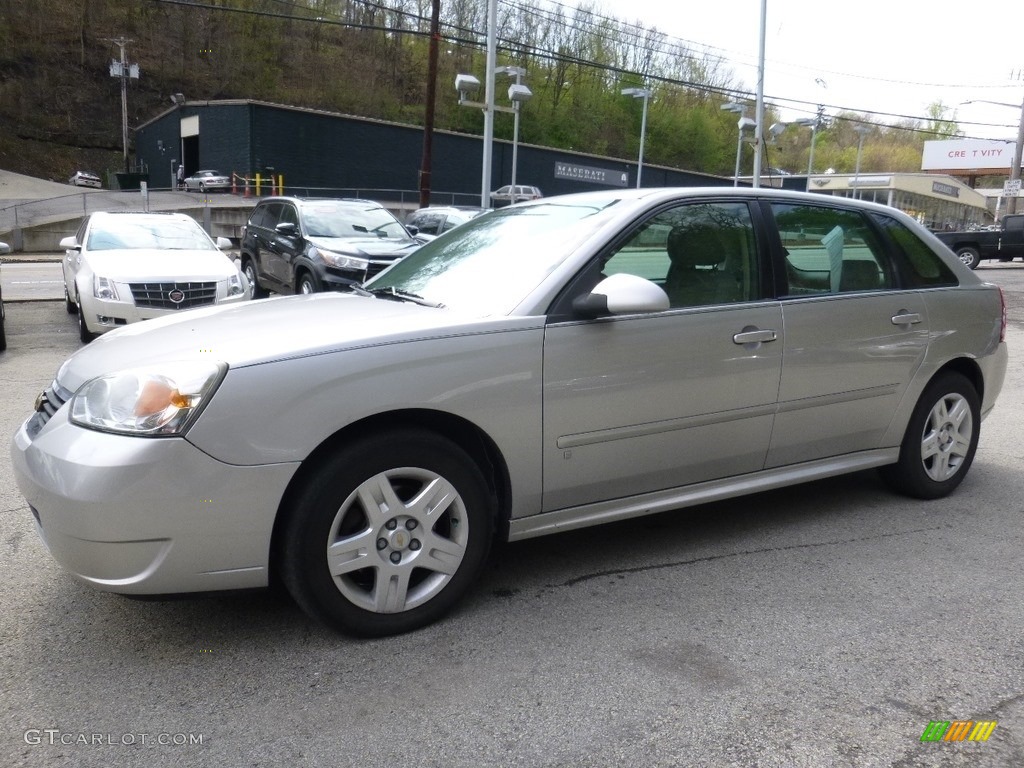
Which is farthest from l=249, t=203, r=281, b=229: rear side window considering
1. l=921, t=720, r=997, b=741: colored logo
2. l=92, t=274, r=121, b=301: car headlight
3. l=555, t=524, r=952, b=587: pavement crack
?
l=921, t=720, r=997, b=741: colored logo

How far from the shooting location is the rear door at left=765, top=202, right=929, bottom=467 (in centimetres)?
400

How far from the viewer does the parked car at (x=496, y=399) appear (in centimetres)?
273

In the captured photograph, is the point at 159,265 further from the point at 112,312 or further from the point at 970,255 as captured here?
the point at 970,255

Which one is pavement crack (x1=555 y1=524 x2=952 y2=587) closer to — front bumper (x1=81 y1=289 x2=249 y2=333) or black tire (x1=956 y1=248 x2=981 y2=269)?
front bumper (x1=81 y1=289 x2=249 y2=333)

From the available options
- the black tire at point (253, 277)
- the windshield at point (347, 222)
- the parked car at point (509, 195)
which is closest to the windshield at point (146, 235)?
the windshield at point (347, 222)

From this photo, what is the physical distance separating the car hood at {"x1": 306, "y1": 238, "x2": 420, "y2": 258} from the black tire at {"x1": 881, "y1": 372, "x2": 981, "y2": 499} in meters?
7.42

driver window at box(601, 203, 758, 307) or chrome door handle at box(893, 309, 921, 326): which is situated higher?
driver window at box(601, 203, 758, 307)

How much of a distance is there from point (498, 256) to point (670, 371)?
888 millimetres

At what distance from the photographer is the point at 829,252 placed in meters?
4.26

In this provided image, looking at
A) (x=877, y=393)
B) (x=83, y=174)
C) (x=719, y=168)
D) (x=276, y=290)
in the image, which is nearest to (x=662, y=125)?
(x=719, y=168)

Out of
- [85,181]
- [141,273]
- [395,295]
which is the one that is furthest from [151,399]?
[85,181]

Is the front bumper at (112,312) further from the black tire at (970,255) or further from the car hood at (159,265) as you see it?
the black tire at (970,255)

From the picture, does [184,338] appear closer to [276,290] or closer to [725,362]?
[725,362]

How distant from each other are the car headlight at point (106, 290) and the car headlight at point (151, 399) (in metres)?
6.63
